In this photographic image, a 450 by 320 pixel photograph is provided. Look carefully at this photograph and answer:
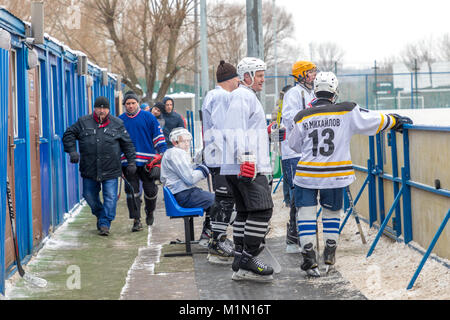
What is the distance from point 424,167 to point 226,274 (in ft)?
6.43

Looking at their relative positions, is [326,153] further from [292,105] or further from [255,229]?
[292,105]

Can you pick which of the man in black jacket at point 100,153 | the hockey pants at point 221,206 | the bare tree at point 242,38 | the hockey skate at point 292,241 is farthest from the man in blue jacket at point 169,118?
the bare tree at point 242,38

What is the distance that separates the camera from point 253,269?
637 centimetres

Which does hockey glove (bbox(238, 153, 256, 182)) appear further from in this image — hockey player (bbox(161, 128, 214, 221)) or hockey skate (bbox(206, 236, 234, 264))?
hockey player (bbox(161, 128, 214, 221))

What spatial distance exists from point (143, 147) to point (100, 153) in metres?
0.93

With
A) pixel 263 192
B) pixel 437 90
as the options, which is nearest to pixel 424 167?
pixel 263 192

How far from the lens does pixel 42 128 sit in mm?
9398

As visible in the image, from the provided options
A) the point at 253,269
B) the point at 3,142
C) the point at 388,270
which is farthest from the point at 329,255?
the point at 3,142

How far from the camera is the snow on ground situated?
5.60 metres

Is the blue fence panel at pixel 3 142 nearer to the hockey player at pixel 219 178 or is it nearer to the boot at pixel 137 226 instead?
the hockey player at pixel 219 178

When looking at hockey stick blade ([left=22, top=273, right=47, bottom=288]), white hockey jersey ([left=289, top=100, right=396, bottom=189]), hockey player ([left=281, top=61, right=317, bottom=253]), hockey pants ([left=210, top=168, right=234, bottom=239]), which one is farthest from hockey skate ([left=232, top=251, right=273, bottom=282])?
hockey stick blade ([left=22, top=273, right=47, bottom=288])
